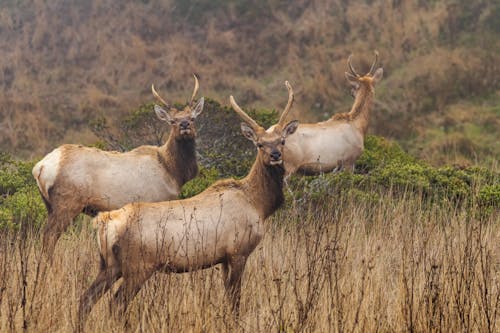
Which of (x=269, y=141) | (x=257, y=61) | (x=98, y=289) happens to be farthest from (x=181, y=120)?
(x=257, y=61)

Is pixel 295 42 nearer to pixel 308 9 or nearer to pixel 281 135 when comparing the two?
pixel 308 9

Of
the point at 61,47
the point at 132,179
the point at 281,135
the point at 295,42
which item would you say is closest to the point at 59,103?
the point at 61,47

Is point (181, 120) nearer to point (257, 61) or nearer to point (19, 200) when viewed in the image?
point (19, 200)

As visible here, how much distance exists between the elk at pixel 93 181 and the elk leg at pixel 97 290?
2.27 meters

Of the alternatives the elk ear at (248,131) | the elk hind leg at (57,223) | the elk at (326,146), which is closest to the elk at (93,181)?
the elk hind leg at (57,223)

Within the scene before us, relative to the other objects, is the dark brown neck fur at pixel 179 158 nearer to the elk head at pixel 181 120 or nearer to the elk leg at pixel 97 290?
the elk head at pixel 181 120

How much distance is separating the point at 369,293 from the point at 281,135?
204 centimetres

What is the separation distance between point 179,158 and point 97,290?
3313 millimetres

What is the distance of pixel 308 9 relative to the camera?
82.3 ft

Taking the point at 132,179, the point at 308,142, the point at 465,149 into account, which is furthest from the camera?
the point at 465,149

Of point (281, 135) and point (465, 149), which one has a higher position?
point (281, 135)

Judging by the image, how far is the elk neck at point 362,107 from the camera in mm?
11805

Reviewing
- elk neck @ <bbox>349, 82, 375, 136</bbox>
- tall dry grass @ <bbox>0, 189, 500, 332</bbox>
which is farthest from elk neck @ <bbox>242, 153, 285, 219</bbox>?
elk neck @ <bbox>349, 82, 375, 136</bbox>

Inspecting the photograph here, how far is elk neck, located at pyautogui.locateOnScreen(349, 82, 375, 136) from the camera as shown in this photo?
1180 centimetres
